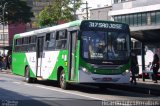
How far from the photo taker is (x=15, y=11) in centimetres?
7656

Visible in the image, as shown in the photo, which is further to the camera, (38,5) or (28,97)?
(38,5)

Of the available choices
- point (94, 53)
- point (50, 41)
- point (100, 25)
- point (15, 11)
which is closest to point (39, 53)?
point (50, 41)

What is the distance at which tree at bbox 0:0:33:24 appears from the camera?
7581 centimetres

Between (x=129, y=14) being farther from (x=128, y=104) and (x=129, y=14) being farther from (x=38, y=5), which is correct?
(x=38, y=5)

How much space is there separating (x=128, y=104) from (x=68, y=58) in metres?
6.57

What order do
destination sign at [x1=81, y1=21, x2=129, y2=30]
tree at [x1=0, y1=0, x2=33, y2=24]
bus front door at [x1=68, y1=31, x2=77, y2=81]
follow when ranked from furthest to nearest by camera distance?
1. tree at [x1=0, y1=0, x2=33, y2=24]
2. bus front door at [x1=68, y1=31, x2=77, y2=81]
3. destination sign at [x1=81, y1=21, x2=129, y2=30]

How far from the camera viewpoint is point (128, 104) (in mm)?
15797

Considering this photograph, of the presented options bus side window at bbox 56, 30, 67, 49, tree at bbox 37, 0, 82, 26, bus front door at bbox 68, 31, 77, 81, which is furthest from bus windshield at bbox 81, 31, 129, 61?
tree at bbox 37, 0, 82, 26

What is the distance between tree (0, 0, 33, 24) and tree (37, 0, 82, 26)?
85.1 feet

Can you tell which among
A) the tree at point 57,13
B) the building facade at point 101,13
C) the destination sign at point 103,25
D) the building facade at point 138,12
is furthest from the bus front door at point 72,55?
the building facade at point 101,13

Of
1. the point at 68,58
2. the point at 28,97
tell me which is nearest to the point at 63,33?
the point at 68,58

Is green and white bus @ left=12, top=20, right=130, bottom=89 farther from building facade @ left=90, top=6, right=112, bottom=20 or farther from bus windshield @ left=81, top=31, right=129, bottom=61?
building facade @ left=90, top=6, right=112, bottom=20

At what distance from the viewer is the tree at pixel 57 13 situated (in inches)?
1941

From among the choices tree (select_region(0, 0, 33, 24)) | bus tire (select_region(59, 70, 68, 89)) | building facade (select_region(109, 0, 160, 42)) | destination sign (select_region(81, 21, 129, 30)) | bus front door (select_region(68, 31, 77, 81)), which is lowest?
bus tire (select_region(59, 70, 68, 89))
